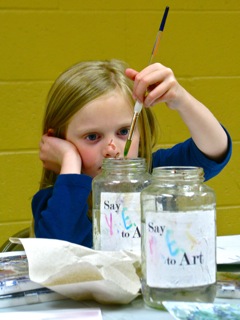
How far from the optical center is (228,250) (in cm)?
97

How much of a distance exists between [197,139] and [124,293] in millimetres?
510

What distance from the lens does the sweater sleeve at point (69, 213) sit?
1.08 m

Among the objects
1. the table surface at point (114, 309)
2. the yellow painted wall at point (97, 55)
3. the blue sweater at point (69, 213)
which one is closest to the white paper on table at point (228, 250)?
the table surface at point (114, 309)

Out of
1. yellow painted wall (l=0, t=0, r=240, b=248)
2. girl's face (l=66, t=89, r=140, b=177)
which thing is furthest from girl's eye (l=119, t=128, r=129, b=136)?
yellow painted wall (l=0, t=0, r=240, b=248)

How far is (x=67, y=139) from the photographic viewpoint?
1.31 metres

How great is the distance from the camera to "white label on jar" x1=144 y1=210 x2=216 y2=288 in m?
0.66

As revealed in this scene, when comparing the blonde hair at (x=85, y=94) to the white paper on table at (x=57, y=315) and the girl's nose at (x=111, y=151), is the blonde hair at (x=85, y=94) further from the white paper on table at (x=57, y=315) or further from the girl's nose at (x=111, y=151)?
the white paper on table at (x=57, y=315)

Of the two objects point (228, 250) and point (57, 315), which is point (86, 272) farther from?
point (228, 250)

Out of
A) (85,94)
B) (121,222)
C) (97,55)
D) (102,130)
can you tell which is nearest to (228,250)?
(121,222)

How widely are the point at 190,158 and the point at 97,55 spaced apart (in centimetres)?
86

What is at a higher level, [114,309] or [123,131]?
[123,131]

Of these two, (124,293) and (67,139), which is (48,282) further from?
(67,139)

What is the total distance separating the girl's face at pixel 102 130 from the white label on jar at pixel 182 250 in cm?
50

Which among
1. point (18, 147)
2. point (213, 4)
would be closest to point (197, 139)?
point (18, 147)
